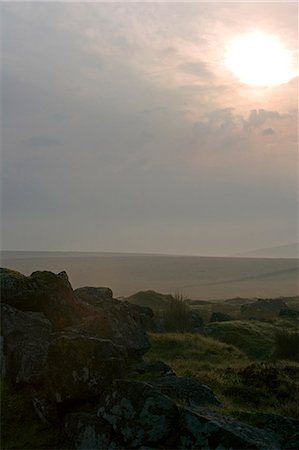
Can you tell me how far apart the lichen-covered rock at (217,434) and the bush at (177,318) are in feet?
79.7

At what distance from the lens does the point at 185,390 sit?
14094mm

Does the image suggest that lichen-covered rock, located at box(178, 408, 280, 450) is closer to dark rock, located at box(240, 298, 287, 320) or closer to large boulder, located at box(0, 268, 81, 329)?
large boulder, located at box(0, 268, 81, 329)

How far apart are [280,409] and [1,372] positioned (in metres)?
9.07

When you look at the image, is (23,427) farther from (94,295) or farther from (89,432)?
(94,295)

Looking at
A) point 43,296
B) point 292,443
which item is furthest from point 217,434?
point 43,296

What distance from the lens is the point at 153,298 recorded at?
213 ft

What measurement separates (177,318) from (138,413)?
2608 centimetres

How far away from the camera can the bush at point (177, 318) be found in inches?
1444

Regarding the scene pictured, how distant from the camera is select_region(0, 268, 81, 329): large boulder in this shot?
1759cm

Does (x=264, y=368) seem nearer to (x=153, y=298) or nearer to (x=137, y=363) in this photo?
(x=137, y=363)

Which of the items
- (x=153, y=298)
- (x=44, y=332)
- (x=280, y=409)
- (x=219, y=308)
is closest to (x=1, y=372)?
(x=44, y=332)

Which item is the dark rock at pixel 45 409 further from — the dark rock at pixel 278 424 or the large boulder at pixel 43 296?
the dark rock at pixel 278 424

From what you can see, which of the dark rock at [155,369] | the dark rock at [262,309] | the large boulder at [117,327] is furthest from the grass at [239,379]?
the dark rock at [262,309]

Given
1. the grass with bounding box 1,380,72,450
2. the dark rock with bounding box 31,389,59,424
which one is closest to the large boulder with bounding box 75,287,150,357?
the grass with bounding box 1,380,72,450
